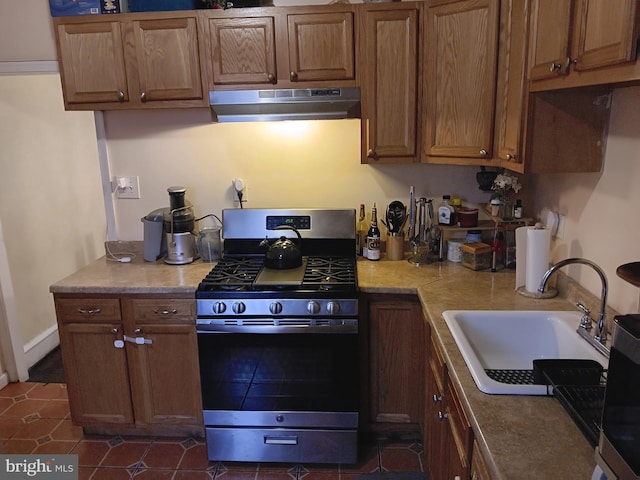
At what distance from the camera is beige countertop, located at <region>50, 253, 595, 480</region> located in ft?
3.83

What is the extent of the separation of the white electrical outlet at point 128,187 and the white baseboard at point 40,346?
1.35 meters

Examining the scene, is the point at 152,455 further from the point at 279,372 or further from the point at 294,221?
the point at 294,221

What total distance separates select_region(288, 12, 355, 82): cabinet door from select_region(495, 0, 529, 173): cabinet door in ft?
2.28

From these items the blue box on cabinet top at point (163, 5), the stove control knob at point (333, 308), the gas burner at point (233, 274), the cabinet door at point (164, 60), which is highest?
the blue box on cabinet top at point (163, 5)

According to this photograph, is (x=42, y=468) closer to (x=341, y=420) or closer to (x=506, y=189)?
(x=341, y=420)

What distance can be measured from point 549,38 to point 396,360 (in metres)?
1.53

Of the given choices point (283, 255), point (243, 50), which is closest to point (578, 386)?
point (283, 255)

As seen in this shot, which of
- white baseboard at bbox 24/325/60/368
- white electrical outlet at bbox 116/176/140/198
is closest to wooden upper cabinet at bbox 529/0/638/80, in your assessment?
white electrical outlet at bbox 116/176/140/198

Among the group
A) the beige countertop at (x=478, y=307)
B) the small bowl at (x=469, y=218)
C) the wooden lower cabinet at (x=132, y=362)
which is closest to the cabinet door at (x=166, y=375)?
the wooden lower cabinet at (x=132, y=362)

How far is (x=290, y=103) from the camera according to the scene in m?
2.44

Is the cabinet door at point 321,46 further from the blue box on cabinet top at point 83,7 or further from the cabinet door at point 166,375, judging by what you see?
the cabinet door at point 166,375

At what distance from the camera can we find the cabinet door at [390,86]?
238 centimetres

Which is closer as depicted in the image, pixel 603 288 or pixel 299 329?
pixel 603 288

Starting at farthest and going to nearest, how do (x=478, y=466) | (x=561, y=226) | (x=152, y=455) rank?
(x=152, y=455), (x=561, y=226), (x=478, y=466)
